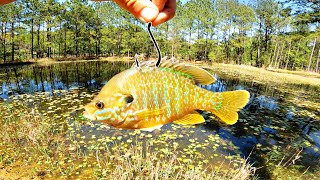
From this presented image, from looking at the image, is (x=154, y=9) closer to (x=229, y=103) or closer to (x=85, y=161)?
(x=229, y=103)

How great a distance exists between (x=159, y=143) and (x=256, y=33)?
4969 centimetres

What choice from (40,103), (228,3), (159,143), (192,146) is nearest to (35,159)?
(159,143)

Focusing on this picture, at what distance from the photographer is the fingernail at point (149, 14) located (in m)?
1.52

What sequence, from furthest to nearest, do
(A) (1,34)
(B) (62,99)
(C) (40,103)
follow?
(A) (1,34) → (B) (62,99) → (C) (40,103)

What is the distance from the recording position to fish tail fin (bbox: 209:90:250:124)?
151cm

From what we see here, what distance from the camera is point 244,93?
1.52 metres

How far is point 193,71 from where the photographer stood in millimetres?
1410

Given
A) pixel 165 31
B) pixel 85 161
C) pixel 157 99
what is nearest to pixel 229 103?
pixel 157 99

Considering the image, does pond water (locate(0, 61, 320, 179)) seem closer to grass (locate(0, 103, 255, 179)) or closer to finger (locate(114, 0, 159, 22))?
grass (locate(0, 103, 255, 179))

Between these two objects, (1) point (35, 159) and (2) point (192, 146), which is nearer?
(1) point (35, 159)

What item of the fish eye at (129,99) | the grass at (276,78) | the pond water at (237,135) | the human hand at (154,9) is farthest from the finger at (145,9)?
the grass at (276,78)

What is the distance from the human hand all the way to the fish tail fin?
0.64 metres

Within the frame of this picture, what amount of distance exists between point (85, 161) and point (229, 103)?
6.08 metres

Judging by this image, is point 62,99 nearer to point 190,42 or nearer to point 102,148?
point 102,148
